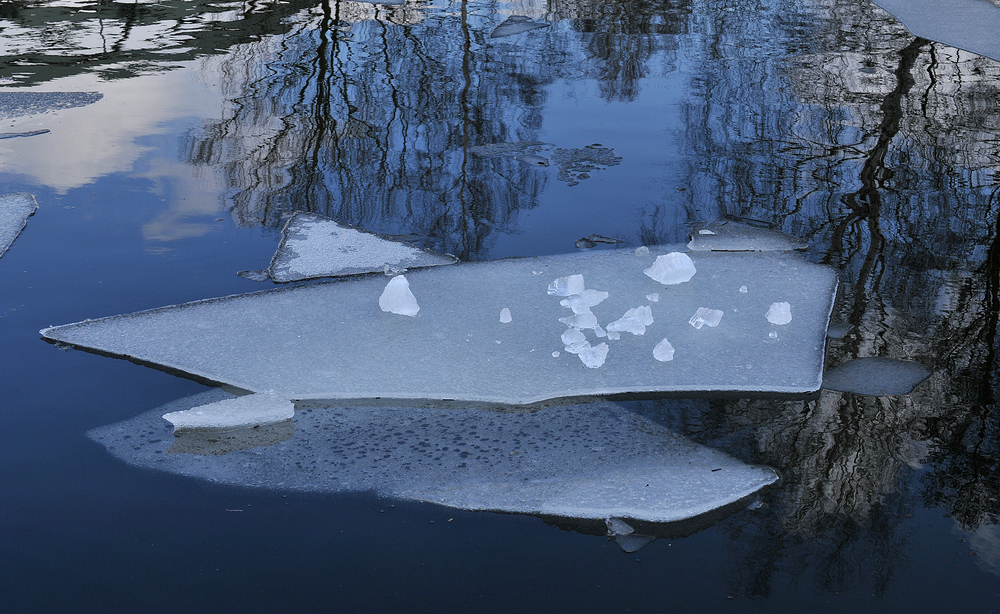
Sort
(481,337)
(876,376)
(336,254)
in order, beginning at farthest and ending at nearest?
1. (336,254)
2. (481,337)
3. (876,376)

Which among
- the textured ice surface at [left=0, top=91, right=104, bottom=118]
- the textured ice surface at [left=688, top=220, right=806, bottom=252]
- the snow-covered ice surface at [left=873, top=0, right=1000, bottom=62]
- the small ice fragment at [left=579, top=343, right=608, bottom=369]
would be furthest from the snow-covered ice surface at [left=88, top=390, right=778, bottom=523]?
the snow-covered ice surface at [left=873, top=0, right=1000, bottom=62]

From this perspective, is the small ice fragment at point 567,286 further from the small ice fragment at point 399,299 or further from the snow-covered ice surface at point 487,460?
the snow-covered ice surface at point 487,460

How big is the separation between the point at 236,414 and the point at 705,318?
180cm

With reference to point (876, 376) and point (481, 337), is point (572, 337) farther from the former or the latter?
point (876, 376)

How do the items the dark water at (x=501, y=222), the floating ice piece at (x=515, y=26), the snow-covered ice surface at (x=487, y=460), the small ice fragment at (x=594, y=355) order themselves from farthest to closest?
the floating ice piece at (x=515, y=26) < the small ice fragment at (x=594, y=355) < the snow-covered ice surface at (x=487, y=460) < the dark water at (x=501, y=222)

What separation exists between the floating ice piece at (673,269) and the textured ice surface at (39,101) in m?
4.58

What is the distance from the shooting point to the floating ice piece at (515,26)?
838 cm

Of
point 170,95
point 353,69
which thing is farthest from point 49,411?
point 353,69

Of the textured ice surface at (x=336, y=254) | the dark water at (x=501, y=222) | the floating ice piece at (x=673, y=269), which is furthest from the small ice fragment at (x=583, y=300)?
the textured ice surface at (x=336, y=254)

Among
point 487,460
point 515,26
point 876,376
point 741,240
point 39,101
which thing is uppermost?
point 515,26

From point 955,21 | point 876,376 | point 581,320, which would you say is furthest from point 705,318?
point 955,21

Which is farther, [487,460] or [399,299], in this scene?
[399,299]

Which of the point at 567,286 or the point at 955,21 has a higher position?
the point at 955,21

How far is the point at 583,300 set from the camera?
143 inches
